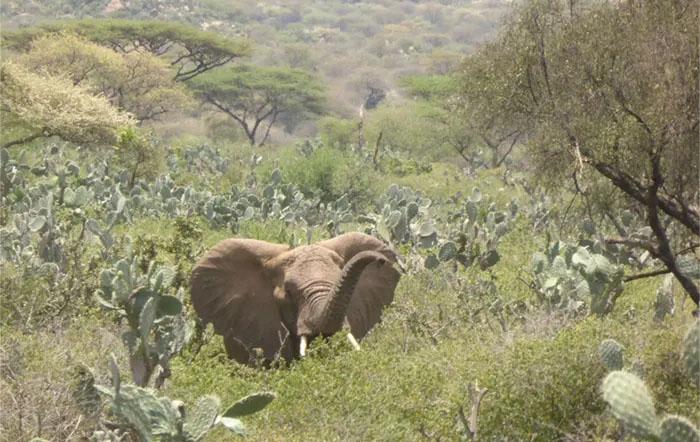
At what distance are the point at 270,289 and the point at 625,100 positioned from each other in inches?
151

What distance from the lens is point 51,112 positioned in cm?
2094

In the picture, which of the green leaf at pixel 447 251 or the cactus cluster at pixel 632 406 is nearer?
the cactus cluster at pixel 632 406

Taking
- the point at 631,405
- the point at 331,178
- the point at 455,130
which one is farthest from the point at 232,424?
the point at 455,130

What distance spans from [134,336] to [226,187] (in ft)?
52.0

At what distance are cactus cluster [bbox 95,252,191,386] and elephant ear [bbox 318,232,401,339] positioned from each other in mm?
1814

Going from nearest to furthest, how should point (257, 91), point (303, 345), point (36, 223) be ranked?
point (303, 345) < point (36, 223) < point (257, 91)

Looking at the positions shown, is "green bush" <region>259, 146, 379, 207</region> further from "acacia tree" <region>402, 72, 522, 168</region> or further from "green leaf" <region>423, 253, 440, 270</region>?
"green leaf" <region>423, 253, 440, 270</region>

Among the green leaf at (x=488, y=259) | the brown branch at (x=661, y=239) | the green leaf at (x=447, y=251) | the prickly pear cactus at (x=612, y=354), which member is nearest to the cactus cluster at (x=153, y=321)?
the prickly pear cactus at (x=612, y=354)

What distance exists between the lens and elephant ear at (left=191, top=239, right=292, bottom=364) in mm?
8109

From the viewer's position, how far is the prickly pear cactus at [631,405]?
13.6 feet

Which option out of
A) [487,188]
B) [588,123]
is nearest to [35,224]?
[588,123]

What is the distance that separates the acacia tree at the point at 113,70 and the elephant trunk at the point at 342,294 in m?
26.9

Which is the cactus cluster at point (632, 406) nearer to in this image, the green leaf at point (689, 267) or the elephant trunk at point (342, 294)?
the elephant trunk at point (342, 294)

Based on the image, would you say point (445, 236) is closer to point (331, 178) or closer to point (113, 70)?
point (331, 178)
